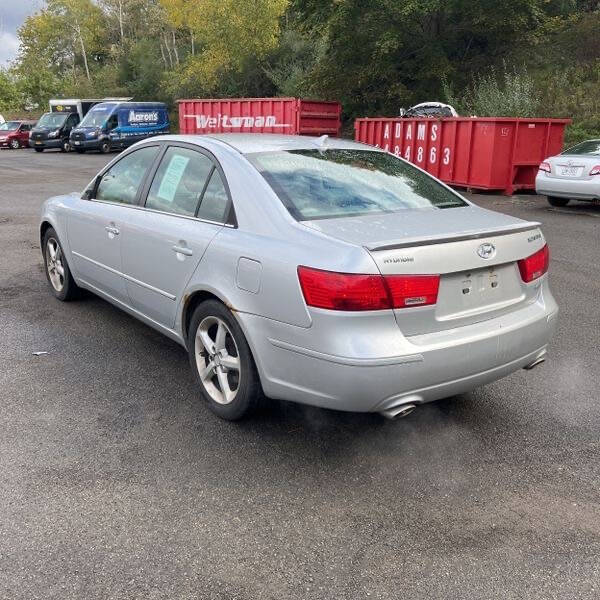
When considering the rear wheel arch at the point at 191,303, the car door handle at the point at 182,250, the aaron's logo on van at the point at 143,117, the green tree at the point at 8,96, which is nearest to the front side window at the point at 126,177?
the car door handle at the point at 182,250

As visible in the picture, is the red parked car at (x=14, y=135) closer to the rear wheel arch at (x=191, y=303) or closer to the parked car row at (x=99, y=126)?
the parked car row at (x=99, y=126)

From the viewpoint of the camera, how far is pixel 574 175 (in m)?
11.7

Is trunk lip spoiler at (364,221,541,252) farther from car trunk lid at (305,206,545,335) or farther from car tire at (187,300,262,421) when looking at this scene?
car tire at (187,300,262,421)

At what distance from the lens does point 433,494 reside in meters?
3.06

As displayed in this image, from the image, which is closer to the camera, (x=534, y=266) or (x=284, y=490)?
(x=284, y=490)

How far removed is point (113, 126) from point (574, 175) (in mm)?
24892

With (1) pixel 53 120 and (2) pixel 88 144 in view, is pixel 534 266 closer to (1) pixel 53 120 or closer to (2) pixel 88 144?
(2) pixel 88 144

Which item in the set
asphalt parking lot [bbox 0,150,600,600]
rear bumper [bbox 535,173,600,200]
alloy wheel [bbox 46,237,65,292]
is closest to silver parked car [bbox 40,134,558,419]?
asphalt parking lot [bbox 0,150,600,600]

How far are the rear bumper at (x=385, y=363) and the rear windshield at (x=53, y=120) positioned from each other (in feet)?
113

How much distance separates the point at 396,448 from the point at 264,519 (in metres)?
0.92

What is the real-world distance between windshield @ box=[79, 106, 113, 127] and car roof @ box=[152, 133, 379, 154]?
2907cm

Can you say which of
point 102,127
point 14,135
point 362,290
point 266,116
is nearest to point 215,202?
point 362,290

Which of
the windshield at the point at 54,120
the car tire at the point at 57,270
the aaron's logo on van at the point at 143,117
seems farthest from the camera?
the windshield at the point at 54,120

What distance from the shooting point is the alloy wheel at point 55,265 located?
5809 mm
